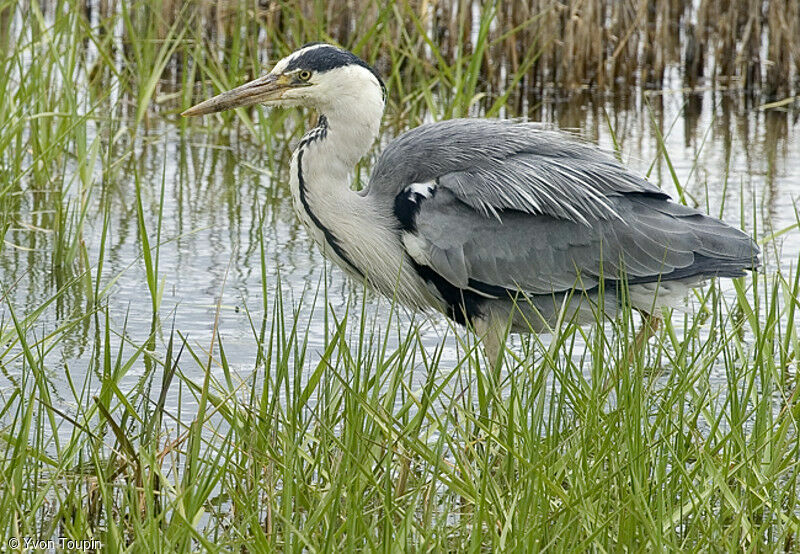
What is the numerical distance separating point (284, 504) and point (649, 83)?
739 cm

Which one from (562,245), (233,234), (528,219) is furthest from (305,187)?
(233,234)

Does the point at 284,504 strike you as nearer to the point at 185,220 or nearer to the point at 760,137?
the point at 185,220

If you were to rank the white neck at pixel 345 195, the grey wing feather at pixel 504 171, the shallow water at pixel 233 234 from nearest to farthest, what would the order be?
the grey wing feather at pixel 504 171
the white neck at pixel 345 195
the shallow water at pixel 233 234

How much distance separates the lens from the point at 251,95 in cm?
457

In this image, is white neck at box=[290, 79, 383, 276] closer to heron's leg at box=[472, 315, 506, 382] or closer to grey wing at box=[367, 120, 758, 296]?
grey wing at box=[367, 120, 758, 296]

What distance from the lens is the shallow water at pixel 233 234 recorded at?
4.59 meters

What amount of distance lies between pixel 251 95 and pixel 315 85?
23 centimetres

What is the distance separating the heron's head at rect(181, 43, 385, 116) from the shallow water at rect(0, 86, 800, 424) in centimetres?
46

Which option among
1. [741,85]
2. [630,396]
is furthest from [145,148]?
[630,396]

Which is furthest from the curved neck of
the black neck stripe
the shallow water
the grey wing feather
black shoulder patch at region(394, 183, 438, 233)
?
the shallow water

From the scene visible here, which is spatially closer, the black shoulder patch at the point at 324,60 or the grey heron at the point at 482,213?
the grey heron at the point at 482,213

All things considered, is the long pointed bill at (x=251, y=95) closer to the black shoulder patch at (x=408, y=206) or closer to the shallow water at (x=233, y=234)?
the shallow water at (x=233, y=234)

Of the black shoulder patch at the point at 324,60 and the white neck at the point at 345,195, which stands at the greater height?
the black shoulder patch at the point at 324,60

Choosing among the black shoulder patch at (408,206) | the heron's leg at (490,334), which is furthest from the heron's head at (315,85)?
the heron's leg at (490,334)
